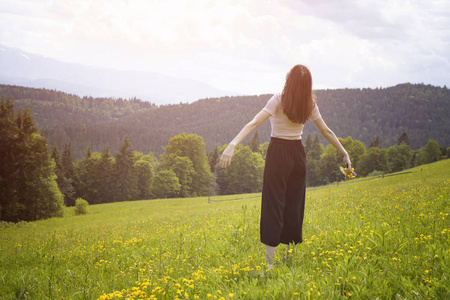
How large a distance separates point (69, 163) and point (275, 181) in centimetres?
8381

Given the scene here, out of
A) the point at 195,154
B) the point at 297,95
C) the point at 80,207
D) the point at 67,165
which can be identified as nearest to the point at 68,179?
the point at 67,165

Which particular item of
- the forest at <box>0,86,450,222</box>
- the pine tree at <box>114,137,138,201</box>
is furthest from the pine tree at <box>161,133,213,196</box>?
the pine tree at <box>114,137,138,201</box>

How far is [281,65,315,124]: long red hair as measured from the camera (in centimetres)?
411

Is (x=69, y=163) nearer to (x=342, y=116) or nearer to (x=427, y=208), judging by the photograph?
(x=427, y=208)

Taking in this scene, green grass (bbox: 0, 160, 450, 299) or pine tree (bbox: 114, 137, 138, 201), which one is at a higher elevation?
green grass (bbox: 0, 160, 450, 299)

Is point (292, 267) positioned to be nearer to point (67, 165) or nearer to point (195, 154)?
point (195, 154)

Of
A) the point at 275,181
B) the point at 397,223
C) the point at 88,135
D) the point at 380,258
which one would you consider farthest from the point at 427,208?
the point at 88,135

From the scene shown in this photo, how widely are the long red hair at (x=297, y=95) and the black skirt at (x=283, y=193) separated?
0.46 m

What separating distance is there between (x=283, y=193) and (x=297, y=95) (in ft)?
5.00

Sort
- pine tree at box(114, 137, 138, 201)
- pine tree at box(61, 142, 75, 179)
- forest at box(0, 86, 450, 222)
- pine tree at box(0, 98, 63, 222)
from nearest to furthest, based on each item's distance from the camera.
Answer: pine tree at box(0, 98, 63, 222), forest at box(0, 86, 450, 222), pine tree at box(114, 137, 138, 201), pine tree at box(61, 142, 75, 179)

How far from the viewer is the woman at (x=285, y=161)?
162 inches

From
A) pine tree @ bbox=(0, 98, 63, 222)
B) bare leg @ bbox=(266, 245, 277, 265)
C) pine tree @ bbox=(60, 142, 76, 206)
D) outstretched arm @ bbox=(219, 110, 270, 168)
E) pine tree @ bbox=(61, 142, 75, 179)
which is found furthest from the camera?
pine tree @ bbox=(61, 142, 75, 179)

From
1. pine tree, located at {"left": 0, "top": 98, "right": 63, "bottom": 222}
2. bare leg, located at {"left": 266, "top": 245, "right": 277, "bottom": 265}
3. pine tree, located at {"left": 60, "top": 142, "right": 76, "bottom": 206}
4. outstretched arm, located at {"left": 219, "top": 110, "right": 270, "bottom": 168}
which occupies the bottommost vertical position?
pine tree, located at {"left": 60, "top": 142, "right": 76, "bottom": 206}

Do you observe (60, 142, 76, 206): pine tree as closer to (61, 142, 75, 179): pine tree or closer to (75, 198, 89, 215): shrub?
(61, 142, 75, 179): pine tree
